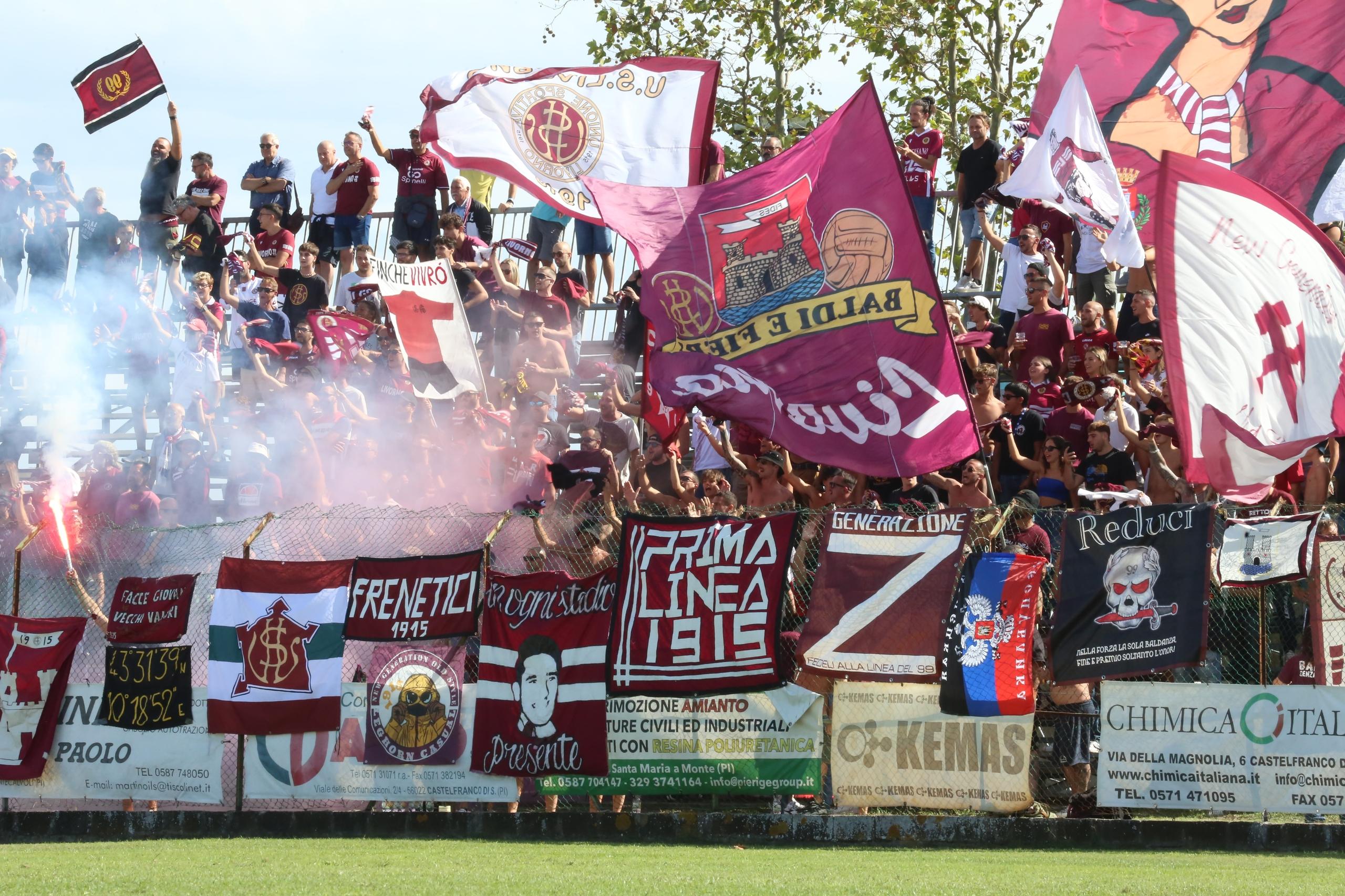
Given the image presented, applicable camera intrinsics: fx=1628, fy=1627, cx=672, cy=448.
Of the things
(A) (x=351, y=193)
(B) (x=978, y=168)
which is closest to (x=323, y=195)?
(A) (x=351, y=193)

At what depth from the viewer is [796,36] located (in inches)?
1152

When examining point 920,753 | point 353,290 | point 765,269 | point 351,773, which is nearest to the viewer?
point 920,753

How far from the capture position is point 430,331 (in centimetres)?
1532

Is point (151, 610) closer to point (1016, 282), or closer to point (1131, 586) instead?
point (1131, 586)

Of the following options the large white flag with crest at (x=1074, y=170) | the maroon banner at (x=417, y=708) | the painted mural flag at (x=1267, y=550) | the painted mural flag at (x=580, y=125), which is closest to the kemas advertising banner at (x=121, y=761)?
the maroon banner at (x=417, y=708)

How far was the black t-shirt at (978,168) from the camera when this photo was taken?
16.4 meters

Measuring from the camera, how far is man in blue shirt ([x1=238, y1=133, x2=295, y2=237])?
18.9m

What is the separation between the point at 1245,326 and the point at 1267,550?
65.9 inches

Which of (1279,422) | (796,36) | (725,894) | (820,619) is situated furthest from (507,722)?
(796,36)

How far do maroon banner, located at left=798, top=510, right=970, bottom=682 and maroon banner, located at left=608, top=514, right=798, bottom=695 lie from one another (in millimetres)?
273

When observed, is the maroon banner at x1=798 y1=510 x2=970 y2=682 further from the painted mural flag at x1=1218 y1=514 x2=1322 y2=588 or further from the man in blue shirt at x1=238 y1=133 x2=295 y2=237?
the man in blue shirt at x1=238 y1=133 x2=295 y2=237

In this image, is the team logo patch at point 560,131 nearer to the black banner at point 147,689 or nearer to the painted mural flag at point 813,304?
the painted mural flag at point 813,304

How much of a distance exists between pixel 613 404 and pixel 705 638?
3870mm

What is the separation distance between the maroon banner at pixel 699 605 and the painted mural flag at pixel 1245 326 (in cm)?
274
